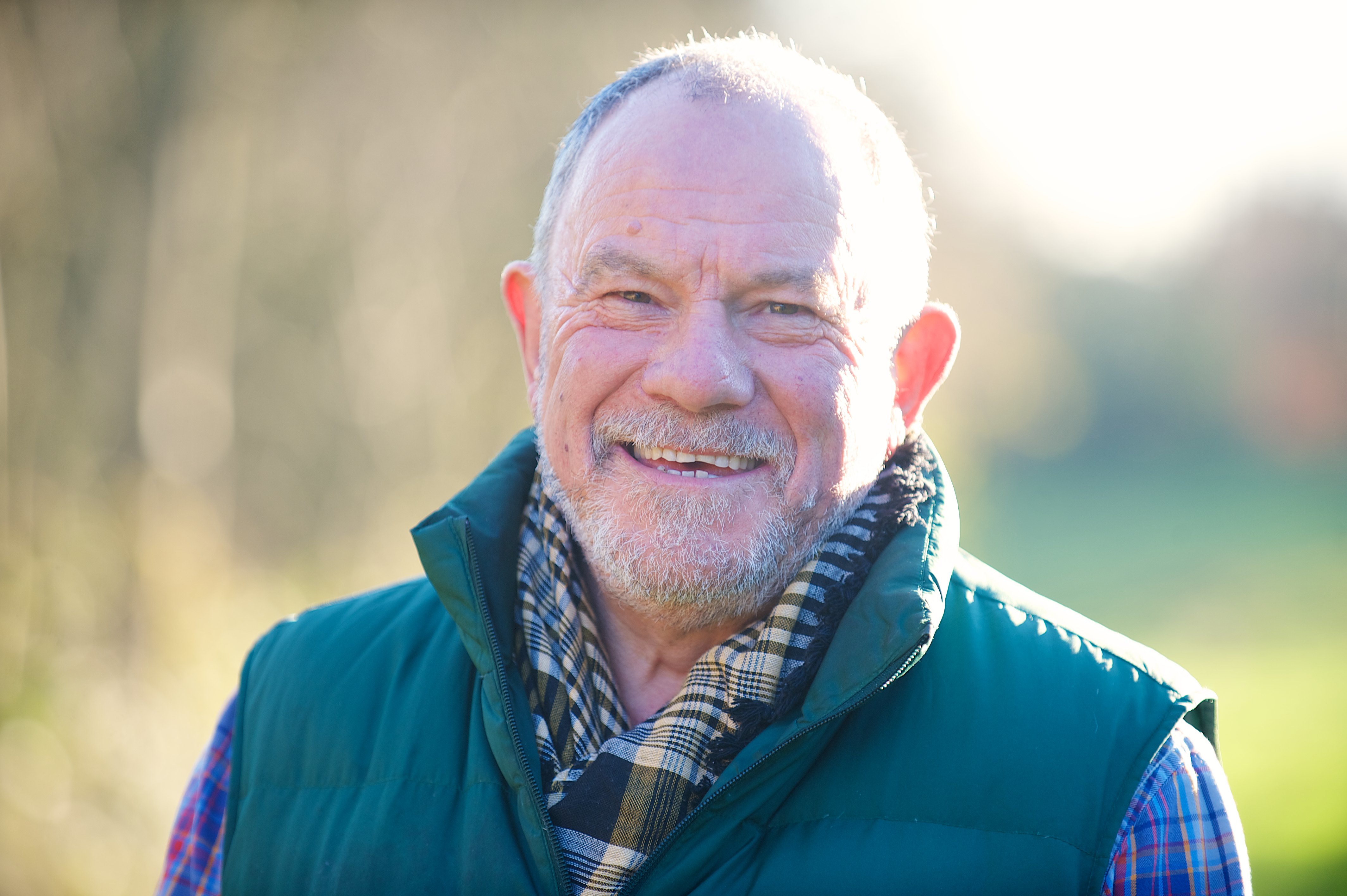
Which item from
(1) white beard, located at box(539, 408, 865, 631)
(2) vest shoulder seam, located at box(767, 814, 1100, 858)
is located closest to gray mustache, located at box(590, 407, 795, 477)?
(1) white beard, located at box(539, 408, 865, 631)

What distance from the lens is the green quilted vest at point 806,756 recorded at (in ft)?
4.98

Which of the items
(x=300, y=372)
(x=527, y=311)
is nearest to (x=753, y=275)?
(x=527, y=311)

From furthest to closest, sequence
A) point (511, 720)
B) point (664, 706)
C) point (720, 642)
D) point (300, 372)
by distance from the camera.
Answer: point (300, 372) → point (720, 642) → point (664, 706) → point (511, 720)

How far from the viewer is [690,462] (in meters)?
1.84

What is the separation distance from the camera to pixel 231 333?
670 centimetres

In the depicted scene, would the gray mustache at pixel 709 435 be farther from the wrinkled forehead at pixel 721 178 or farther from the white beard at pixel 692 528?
the wrinkled forehead at pixel 721 178

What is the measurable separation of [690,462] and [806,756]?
25.2 inches

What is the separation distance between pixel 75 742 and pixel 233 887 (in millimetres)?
3388

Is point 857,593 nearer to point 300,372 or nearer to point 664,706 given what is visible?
point 664,706

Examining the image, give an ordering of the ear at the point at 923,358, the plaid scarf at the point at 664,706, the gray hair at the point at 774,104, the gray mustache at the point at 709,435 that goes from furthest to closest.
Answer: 1. the ear at the point at 923,358
2. the gray hair at the point at 774,104
3. the gray mustache at the point at 709,435
4. the plaid scarf at the point at 664,706

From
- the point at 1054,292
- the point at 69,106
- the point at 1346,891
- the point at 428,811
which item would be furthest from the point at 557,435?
the point at 1054,292

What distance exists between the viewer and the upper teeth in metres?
1.81

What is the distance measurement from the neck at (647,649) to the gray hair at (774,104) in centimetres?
82

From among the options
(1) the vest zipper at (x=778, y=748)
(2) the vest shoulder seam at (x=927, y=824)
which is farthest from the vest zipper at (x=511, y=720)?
(2) the vest shoulder seam at (x=927, y=824)
